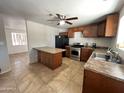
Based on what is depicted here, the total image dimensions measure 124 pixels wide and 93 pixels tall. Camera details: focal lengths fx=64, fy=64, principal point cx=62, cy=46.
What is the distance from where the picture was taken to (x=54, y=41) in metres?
5.07

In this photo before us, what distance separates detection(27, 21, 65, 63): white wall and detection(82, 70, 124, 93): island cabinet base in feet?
11.2

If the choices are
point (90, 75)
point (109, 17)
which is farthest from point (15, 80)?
point (109, 17)

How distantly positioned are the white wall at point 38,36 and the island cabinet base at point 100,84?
11.2 feet

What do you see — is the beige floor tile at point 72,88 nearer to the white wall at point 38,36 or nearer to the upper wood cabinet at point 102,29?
the upper wood cabinet at point 102,29

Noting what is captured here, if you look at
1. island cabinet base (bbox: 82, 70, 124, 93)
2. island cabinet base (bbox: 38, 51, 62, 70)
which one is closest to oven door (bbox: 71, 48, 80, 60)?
island cabinet base (bbox: 38, 51, 62, 70)

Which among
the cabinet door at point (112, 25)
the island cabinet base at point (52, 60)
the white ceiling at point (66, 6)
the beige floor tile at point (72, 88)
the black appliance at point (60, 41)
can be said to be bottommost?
the beige floor tile at point (72, 88)

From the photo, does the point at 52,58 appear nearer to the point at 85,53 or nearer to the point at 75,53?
the point at 75,53

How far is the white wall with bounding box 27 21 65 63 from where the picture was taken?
367cm

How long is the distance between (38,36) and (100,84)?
151 inches

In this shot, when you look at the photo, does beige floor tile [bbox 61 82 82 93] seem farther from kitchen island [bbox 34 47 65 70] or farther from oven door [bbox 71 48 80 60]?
oven door [bbox 71 48 80 60]

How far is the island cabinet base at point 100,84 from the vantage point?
0.96 metres

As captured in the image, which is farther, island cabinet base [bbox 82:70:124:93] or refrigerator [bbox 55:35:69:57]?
refrigerator [bbox 55:35:69:57]

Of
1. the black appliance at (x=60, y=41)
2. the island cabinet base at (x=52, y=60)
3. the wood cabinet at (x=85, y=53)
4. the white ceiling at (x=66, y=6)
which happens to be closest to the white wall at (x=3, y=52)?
the white ceiling at (x=66, y=6)

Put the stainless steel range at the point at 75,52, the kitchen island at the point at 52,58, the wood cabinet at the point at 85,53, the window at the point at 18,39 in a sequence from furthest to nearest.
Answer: the window at the point at 18,39, the stainless steel range at the point at 75,52, the wood cabinet at the point at 85,53, the kitchen island at the point at 52,58
